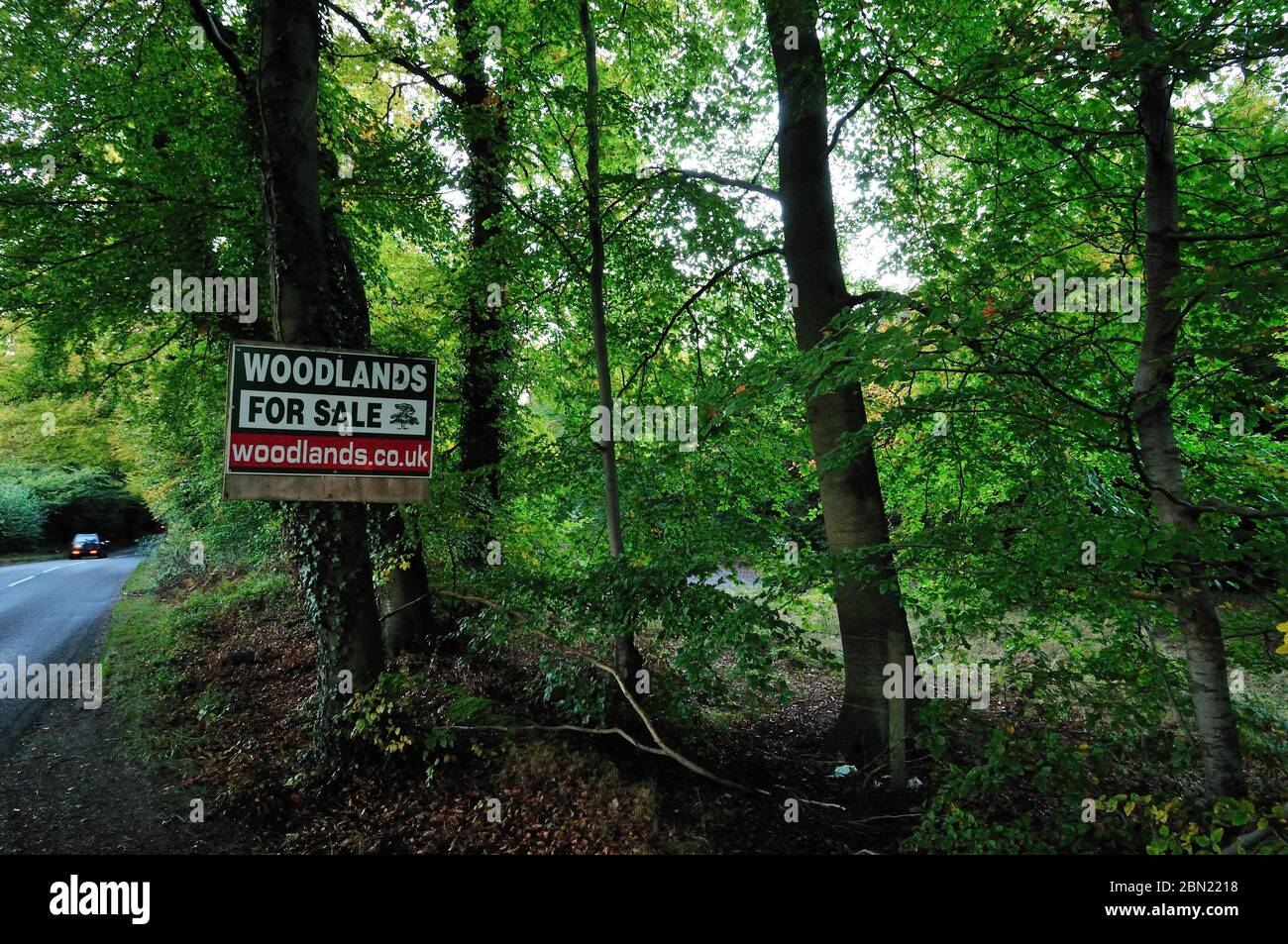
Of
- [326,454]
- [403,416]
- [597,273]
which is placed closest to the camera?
[326,454]

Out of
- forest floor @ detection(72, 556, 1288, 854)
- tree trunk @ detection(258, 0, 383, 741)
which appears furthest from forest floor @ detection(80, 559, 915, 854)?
tree trunk @ detection(258, 0, 383, 741)

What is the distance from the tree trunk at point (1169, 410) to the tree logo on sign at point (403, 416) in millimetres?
4992

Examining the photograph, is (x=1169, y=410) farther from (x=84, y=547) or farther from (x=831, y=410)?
(x=84, y=547)

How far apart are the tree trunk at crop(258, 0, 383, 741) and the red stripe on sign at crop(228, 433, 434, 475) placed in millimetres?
1384

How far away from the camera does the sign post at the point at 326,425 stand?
4.30m

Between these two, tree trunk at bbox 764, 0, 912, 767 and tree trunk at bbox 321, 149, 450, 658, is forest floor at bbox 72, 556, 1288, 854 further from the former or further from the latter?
tree trunk at bbox 321, 149, 450, 658

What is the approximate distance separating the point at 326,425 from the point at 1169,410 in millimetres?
5755

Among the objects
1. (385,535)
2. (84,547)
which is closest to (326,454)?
(385,535)

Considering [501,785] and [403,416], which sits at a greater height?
[403,416]

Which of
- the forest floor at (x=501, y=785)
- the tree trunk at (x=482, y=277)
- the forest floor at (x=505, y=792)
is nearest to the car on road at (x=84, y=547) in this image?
the forest floor at (x=501, y=785)

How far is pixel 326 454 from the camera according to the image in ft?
14.7

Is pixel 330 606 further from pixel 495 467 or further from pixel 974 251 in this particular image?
pixel 974 251

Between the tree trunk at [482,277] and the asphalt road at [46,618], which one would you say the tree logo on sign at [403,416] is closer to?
the tree trunk at [482,277]
